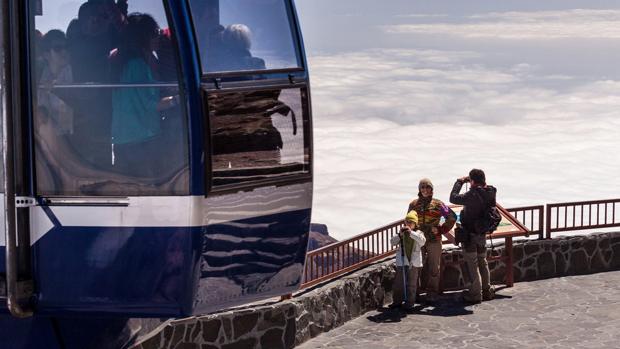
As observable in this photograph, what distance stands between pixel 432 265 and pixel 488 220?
912 millimetres

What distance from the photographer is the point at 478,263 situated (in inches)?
583

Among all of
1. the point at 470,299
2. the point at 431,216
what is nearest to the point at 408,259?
the point at 431,216

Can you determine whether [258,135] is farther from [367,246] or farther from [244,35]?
[367,246]

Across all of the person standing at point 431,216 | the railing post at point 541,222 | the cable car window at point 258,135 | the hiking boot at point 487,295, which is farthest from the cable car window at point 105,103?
the railing post at point 541,222

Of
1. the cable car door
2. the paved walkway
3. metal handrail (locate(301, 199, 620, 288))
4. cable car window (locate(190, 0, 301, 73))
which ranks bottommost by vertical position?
the paved walkway

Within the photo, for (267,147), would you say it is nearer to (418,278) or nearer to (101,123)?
(101,123)

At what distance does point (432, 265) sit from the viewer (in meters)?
14.7

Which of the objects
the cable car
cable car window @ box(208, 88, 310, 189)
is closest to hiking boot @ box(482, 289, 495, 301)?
cable car window @ box(208, 88, 310, 189)

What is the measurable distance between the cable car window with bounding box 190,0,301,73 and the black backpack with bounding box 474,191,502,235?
6808 millimetres

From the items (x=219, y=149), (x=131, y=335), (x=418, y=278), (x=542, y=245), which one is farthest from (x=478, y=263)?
(x=219, y=149)

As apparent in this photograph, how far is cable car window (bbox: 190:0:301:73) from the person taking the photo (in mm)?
7180

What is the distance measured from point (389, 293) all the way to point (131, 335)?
679 centimetres

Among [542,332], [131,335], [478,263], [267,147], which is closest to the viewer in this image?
[267,147]

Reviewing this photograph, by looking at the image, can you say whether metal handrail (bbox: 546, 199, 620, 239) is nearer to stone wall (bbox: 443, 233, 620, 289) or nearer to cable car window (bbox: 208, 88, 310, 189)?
stone wall (bbox: 443, 233, 620, 289)
